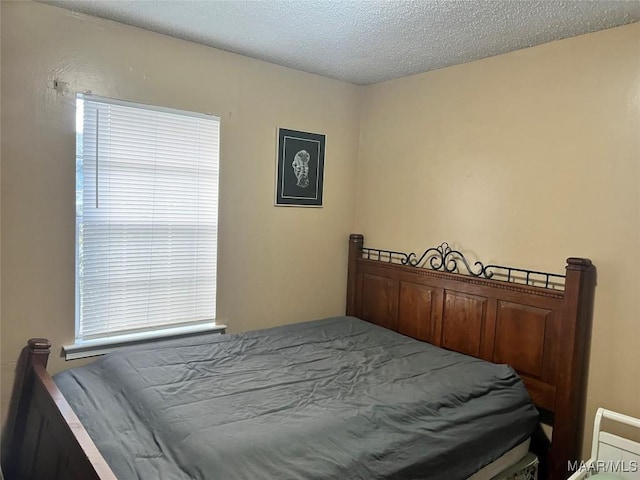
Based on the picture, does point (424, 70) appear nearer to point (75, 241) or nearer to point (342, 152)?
point (342, 152)

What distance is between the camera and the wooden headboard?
7.50ft

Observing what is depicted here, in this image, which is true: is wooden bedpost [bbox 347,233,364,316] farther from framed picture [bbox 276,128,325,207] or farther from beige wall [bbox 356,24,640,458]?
framed picture [bbox 276,128,325,207]

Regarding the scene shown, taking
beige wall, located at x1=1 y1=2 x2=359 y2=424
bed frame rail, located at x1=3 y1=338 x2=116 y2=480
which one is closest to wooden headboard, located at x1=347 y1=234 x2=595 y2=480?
beige wall, located at x1=1 y1=2 x2=359 y2=424

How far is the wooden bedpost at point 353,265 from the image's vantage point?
3520 mm

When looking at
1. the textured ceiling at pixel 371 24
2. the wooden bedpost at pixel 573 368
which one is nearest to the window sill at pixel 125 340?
the textured ceiling at pixel 371 24

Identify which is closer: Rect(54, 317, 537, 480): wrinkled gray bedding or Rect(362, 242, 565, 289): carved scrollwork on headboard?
Rect(54, 317, 537, 480): wrinkled gray bedding

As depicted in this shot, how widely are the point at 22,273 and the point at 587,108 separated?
9.73ft

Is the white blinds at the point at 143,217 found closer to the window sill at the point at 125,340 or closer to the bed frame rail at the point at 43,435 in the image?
the window sill at the point at 125,340

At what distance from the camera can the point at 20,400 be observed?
2238mm

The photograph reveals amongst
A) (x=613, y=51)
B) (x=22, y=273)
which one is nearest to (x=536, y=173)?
(x=613, y=51)

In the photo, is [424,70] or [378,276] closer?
[424,70]

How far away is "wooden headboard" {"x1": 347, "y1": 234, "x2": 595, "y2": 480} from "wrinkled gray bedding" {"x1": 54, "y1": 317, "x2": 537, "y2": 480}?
15cm

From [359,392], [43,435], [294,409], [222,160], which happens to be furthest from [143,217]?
[359,392]

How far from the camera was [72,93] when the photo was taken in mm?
2330
